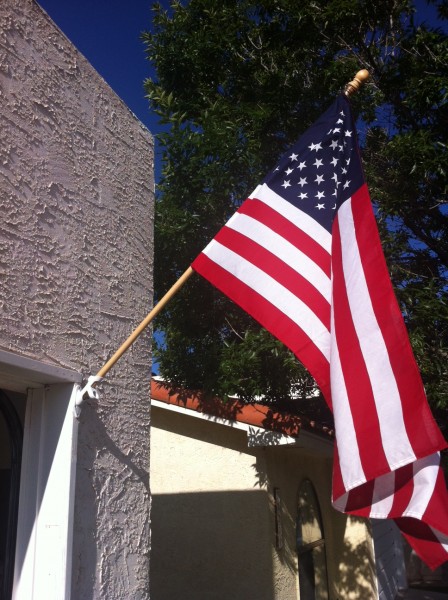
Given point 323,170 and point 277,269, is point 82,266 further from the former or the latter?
point 323,170

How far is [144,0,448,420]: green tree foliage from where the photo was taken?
23.9 feet

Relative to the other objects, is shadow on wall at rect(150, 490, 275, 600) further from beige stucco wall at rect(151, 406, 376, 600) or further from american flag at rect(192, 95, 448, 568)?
american flag at rect(192, 95, 448, 568)

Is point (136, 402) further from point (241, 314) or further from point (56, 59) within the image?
point (241, 314)

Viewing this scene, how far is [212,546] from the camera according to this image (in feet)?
24.4

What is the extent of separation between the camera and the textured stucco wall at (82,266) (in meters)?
3.02

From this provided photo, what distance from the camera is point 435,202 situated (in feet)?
26.0

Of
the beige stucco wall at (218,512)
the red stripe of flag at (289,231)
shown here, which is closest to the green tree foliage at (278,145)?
the beige stucco wall at (218,512)

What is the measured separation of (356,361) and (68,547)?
5.03 ft

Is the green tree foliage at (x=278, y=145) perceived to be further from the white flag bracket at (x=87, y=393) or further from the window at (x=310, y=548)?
the white flag bracket at (x=87, y=393)

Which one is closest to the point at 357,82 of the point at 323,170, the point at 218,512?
the point at 323,170

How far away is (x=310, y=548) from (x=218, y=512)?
4.78ft

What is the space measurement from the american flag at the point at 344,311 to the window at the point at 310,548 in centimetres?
519

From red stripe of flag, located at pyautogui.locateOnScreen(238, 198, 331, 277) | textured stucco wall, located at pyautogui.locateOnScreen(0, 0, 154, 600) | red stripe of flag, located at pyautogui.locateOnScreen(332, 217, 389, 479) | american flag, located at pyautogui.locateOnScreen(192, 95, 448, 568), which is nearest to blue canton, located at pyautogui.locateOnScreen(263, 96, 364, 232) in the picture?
american flag, located at pyautogui.locateOnScreen(192, 95, 448, 568)

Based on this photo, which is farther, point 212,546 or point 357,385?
point 212,546
